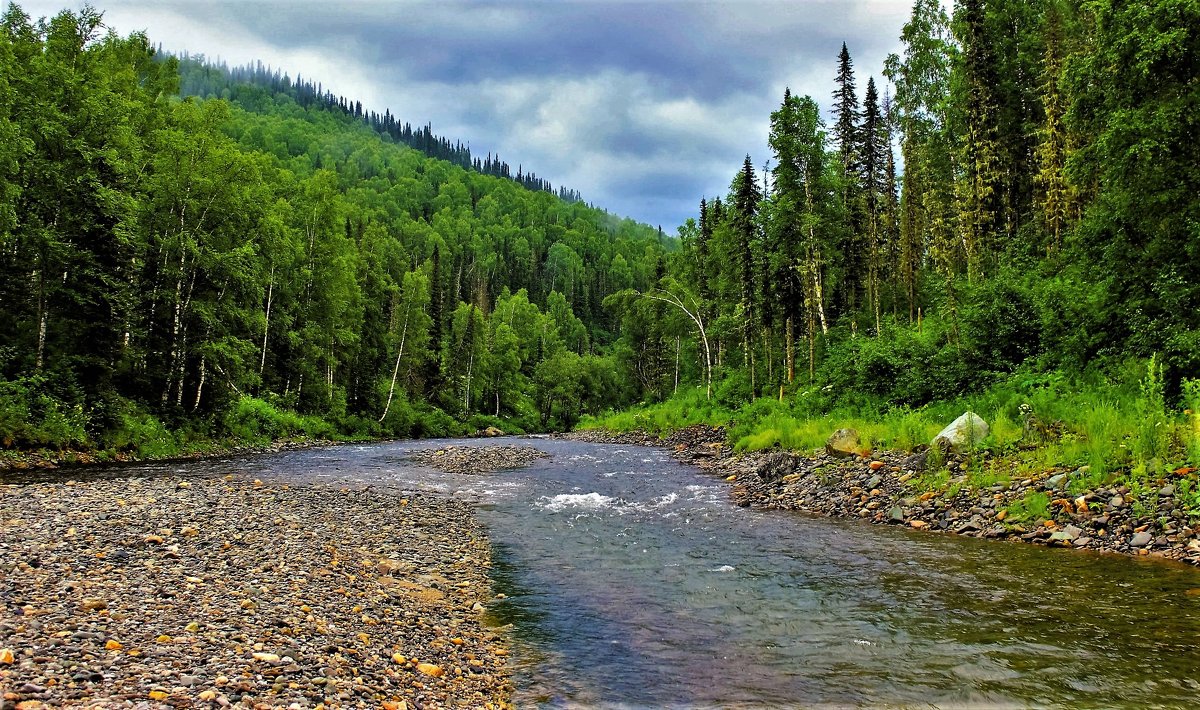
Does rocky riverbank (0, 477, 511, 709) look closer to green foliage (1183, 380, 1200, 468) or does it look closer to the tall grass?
the tall grass

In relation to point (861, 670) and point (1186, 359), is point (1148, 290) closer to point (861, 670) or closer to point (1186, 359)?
point (1186, 359)

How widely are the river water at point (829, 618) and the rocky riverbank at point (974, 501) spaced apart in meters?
0.84

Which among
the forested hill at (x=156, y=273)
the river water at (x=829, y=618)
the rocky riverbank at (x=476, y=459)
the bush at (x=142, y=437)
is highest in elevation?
the forested hill at (x=156, y=273)

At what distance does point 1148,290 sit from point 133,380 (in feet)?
126

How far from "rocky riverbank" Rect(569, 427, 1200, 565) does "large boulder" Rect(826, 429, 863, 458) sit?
20 centimetres

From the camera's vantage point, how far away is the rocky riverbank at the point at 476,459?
26.3m

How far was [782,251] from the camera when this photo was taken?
38.6 m

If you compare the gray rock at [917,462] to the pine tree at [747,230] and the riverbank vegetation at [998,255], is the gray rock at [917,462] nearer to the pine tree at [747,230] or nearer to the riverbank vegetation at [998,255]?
the riverbank vegetation at [998,255]

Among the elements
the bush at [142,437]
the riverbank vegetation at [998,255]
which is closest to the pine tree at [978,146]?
the riverbank vegetation at [998,255]

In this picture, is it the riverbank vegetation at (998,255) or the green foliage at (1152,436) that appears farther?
the riverbank vegetation at (998,255)

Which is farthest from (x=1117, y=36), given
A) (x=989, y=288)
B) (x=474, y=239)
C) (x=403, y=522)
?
(x=474, y=239)

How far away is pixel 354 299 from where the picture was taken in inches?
2025

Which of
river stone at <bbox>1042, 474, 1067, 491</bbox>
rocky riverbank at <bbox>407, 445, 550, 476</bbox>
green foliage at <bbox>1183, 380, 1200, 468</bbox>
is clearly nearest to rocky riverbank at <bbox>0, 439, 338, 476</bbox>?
rocky riverbank at <bbox>407, 445, 550, 476</bbox>

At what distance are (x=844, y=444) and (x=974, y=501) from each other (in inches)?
263
